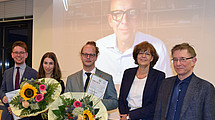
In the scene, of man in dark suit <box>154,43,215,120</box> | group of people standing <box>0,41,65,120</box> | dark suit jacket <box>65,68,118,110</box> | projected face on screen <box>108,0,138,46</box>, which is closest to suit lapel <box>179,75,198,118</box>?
man in dark suit <box>154,43,215,120</box>

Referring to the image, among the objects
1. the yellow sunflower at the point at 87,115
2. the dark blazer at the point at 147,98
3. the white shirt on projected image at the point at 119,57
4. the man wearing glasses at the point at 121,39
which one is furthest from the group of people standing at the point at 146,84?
the man wearing glasses at the point at 121,39

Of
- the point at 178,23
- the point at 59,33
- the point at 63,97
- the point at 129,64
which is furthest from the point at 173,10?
the point at 63,97

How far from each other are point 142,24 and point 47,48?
8.01ft

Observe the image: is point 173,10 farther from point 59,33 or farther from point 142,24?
point 59,33

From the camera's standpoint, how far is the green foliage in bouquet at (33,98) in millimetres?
2131

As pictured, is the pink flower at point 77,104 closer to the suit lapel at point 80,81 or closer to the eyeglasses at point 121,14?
the suit lapel at point 80,81

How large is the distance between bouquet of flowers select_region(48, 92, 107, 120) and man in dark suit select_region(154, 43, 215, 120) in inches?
24.6

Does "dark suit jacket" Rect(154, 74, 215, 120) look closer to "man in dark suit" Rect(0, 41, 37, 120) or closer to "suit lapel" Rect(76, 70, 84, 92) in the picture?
"suit lapel" Rect(76, 70, 84, 92)

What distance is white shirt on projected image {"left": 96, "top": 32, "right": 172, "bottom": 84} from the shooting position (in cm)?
417

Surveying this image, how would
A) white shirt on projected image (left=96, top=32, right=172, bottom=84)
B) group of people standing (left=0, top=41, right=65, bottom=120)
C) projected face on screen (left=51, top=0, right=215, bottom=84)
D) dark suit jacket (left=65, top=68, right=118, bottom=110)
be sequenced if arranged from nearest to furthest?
1. dark suit jacket (left=65, top=68, right=118, bottom=110)
2. group of people standing (left=0, top=41, right=65, bottom=120)
3. projected face on screen (left=51, top=0, right=215, bottom=84)
4. white shirt on projected image (left=96, top=32, right=172, bottom=84)

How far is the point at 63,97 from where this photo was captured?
5.95ft

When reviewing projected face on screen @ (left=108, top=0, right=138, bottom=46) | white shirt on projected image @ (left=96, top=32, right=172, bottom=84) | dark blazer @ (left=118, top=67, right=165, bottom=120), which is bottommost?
dark blazer @ (left=118, top=67, right=165, bottom=120)

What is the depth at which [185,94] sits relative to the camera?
192 centimetres

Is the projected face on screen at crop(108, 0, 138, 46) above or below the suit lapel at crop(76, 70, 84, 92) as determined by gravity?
above
